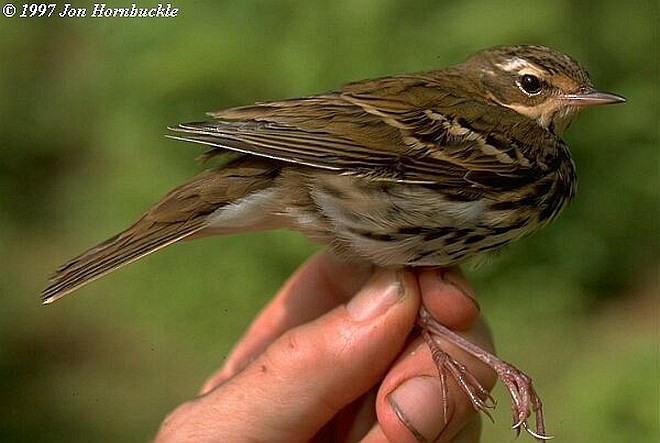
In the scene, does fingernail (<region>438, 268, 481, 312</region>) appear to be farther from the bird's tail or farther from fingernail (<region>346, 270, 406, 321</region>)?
the bird's tail

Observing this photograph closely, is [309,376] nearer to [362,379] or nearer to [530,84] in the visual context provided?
[362,379]

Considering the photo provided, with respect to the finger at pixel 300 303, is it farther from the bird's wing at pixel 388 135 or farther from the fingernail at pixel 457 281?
the bird's wing at pixel 388 135

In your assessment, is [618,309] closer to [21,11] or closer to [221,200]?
[221,200]

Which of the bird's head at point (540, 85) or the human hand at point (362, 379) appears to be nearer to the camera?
the human hand at point (362, 379)

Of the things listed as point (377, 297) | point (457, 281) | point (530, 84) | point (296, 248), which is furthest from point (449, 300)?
point (296, 248)

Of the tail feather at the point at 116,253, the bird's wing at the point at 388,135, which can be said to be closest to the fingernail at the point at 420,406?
the bird's wing at the point at 388,135

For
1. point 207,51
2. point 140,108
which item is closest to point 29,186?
point 140,108

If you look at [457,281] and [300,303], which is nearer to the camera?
[457,281]
